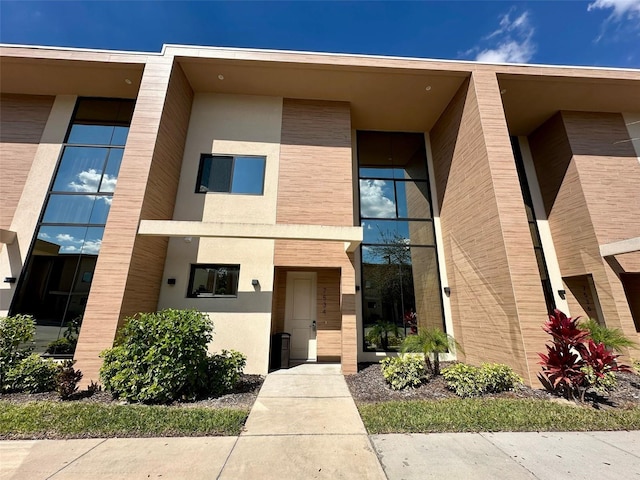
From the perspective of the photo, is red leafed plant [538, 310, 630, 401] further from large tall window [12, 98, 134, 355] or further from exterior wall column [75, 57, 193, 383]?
large tall window [12, 98, 134, 355]

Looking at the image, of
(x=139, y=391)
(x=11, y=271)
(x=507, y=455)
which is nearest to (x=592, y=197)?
(x=507, y=455)

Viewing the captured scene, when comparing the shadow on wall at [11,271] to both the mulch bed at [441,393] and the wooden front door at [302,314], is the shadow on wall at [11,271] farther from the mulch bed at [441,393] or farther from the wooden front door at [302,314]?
the mulch bed at [441,393]

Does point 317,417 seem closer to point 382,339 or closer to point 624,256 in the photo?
point 382,339

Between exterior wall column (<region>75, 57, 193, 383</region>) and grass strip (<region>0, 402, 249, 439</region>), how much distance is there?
1.31 meters

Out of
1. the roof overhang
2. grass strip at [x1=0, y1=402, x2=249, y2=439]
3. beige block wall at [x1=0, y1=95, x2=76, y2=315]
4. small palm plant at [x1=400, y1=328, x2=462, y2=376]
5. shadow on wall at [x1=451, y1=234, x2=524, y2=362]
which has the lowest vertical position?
grass strip at [x1=0, y1=402, x2=249, y2=439]

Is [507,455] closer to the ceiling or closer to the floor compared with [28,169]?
closer to the floor

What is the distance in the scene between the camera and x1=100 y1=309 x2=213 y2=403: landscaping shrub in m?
4.63

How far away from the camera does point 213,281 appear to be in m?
7.14

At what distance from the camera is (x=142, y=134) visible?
6641 millimetres

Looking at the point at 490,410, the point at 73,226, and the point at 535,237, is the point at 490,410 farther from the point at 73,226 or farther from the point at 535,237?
the point at 73,226

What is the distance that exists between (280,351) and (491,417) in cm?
488

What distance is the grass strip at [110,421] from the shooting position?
3604mm

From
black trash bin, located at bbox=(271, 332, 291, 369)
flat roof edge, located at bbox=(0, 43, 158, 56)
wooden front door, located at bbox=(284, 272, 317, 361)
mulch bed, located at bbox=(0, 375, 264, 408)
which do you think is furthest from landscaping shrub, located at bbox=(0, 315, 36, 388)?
flat roof edge, located at bbox=(0, 43, 158, 56)

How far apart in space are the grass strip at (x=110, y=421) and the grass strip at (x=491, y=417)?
230 centimetres
